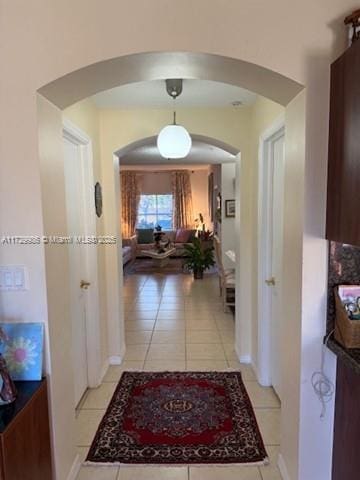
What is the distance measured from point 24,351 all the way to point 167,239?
27.4 ft

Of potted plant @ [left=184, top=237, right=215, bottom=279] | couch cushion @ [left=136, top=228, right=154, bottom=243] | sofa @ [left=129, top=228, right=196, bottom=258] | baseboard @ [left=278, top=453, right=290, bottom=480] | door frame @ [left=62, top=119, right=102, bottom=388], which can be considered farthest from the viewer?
couch cushion @ [left=136, top=228, right=154, bottom=243]

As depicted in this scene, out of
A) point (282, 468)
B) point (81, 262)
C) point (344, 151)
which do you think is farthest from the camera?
point (81, 262)

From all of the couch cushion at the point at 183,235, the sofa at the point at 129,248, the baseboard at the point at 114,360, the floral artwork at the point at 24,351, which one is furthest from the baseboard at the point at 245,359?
the couch cushion at the point at 183,235

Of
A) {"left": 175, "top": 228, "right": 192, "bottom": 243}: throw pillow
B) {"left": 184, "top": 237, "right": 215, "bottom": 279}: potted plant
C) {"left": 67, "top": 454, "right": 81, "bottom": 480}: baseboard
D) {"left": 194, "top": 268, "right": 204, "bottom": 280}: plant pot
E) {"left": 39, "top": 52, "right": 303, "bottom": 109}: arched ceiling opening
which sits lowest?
{"left": 67, "top": 454, "right": 81, "bottom": 480}: baseboard

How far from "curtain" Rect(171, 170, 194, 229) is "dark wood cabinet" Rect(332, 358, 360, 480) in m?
9.02

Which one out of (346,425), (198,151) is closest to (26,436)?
(346,425)

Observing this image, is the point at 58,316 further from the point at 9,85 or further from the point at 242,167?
the point at 242,167

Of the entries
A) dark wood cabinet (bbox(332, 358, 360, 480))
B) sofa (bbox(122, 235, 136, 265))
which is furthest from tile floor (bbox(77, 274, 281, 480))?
sofa (bbox(122, 235, 136, 265))

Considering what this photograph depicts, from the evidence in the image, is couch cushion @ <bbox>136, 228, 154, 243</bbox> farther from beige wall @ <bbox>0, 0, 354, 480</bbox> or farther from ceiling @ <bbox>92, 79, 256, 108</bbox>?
beige wall @ <bbox>0, 0, 354, 480</bbox>

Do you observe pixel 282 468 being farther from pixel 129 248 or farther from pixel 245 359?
pixel 129 248

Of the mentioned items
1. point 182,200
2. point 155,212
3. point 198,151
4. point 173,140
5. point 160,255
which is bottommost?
point 160,255

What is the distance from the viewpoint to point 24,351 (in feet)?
5.53

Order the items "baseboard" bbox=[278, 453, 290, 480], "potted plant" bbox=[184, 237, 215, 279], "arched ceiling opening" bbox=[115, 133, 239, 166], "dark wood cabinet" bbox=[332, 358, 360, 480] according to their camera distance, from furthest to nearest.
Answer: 1. "potted plant" bbox=[184, 237, 215, 279]
2. "arched ceiling opening" bbox=[115, 133, 239, 166]
3. "baseboard" bbox=[278, 453, 290, 480]
4. "dark wood cabinet" bbox=[332, 358, 360, 480]

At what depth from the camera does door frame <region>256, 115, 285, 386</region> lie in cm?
287
